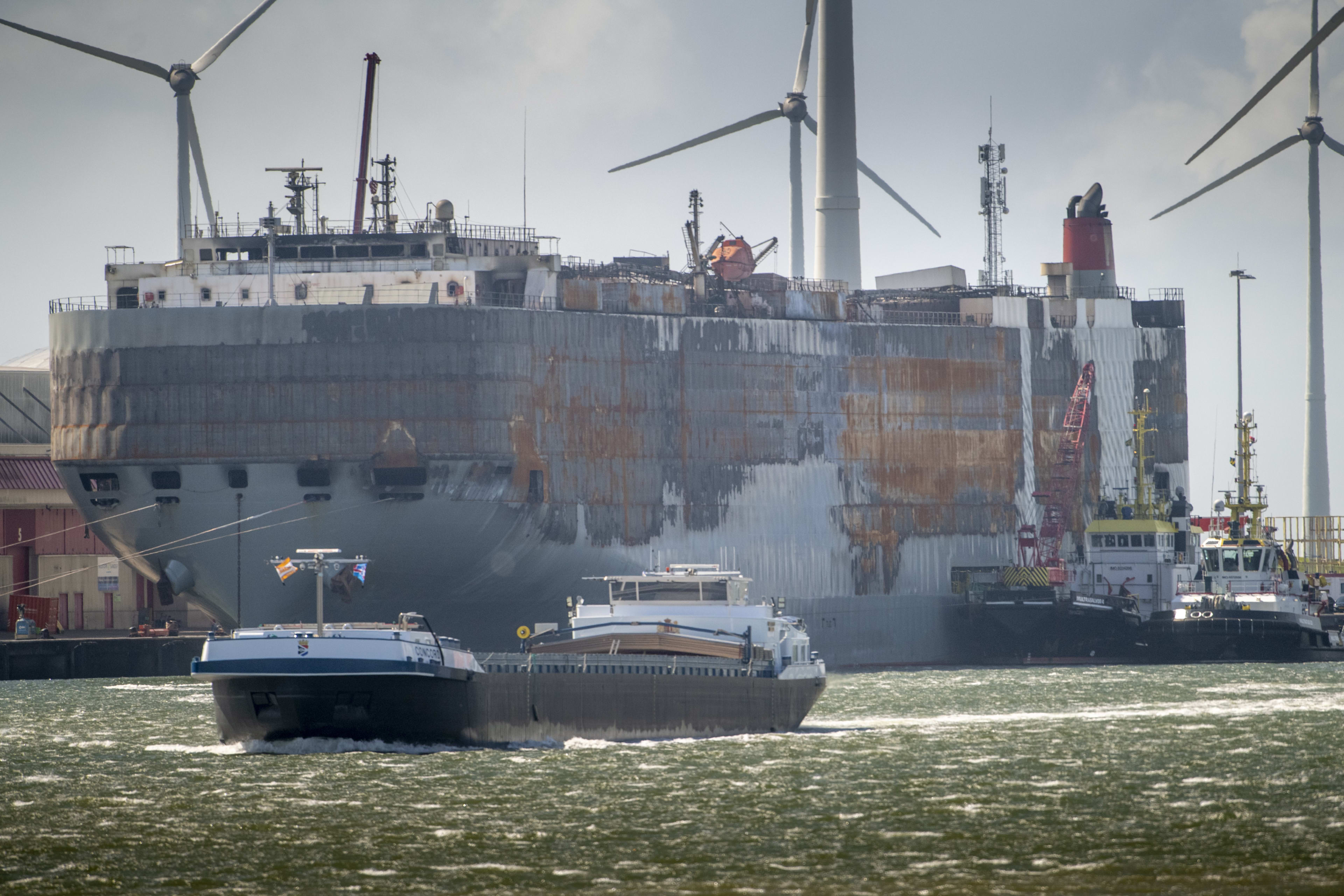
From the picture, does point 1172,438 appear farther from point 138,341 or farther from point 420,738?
point 420,738

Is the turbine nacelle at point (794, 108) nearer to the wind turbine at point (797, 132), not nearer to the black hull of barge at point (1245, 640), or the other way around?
the wind turbine at point (797, 132)

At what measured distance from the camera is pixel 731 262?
419 ft

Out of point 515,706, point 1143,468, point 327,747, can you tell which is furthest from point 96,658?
point 1143,468

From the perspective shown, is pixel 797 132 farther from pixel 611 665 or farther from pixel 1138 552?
pixel 611 665

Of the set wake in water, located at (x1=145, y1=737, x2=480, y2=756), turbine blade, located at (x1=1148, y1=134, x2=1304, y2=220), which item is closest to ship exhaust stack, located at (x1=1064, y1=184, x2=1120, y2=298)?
turbine blade, located at (x1=1148, y1=134, x2=1304, y2=220)

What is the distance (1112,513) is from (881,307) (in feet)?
65.0

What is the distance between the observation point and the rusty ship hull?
10469 cm

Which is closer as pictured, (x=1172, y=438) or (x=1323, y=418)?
(x=1172, y=438)

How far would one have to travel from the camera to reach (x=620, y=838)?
44500 mm

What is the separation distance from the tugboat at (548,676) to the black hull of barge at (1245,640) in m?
44.1

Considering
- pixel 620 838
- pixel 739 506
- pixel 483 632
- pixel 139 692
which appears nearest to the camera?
pixel 620 838

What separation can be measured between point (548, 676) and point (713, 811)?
15749mm

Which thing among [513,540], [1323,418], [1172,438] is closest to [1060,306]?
[1172,438]

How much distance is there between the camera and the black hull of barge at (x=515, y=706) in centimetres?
5781
